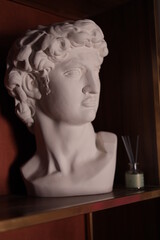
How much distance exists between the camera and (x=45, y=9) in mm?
1347

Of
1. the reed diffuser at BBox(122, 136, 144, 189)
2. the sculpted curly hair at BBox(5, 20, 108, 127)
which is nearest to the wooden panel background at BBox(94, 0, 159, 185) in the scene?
the reed diffuser at BBox(122, 136, 144, 189)

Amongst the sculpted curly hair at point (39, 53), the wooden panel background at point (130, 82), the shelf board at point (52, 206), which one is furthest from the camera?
the wooden panel background at point (130, 82)

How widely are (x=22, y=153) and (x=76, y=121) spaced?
0.84ft

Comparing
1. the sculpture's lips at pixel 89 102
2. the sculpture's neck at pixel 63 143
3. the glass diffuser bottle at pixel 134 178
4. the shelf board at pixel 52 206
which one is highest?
the sculpture's lips at pixel 89 102

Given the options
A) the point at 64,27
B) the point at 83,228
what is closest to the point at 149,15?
the point at 64,27

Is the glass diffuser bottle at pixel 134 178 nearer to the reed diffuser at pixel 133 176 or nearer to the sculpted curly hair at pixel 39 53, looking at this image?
the reed diffuser at pixel 133 176

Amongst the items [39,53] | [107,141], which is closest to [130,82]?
[107,141]

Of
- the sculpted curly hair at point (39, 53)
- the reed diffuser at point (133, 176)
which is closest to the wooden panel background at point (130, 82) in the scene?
the reed diffuser at point (133, 176)

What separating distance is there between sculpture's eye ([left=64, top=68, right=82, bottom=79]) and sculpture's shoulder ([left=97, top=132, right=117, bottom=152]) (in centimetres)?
19

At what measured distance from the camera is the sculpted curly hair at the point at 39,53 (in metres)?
1.05

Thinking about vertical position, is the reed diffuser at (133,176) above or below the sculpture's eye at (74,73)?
below

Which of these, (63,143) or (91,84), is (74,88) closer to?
(91,84)

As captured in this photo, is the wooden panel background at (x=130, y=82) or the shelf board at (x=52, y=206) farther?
the wooden panel background at (x=130, y=82)

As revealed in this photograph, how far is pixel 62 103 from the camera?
107cm
